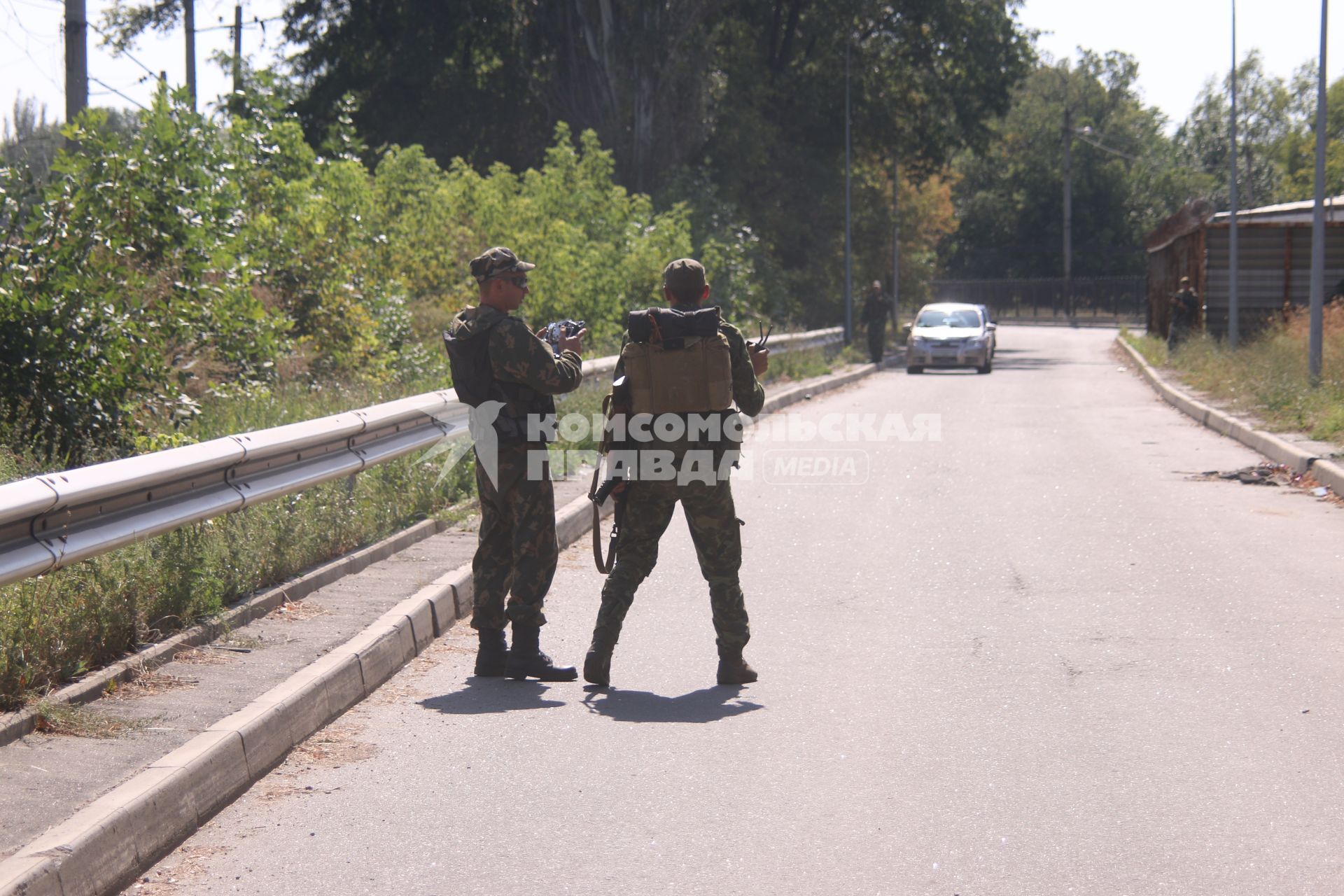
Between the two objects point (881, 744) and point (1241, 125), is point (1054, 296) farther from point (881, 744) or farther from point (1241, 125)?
point (881, 744)

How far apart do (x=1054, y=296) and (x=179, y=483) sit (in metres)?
73.2

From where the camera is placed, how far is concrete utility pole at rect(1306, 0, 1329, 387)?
17.2 meters

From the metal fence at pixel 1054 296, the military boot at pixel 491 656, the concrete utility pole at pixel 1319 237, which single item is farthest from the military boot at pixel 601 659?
the metal fence at pixel 1054 296

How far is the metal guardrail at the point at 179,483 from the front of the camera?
16.4 feet

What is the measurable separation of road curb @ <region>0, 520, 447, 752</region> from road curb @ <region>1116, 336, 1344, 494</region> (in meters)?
7.94

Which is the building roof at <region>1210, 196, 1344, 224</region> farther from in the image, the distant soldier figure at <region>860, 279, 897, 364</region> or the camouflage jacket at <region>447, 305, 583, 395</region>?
the camouflage jacket at <region>447, 305, 583, 395</region>

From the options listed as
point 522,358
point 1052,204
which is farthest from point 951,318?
point 1052,204

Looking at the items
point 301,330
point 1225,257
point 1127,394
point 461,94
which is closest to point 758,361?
point 301,330

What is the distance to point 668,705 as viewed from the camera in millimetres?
→ 5973

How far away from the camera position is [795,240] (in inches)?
1668

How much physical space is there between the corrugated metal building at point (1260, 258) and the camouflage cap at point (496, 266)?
22.2 metres

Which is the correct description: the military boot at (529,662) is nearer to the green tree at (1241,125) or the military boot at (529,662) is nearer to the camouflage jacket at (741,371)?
the camouflage jacket at (741,371)

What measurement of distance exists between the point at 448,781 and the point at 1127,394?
856 inches

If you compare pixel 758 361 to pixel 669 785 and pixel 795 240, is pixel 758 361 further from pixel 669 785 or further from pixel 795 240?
pixel 795 240
